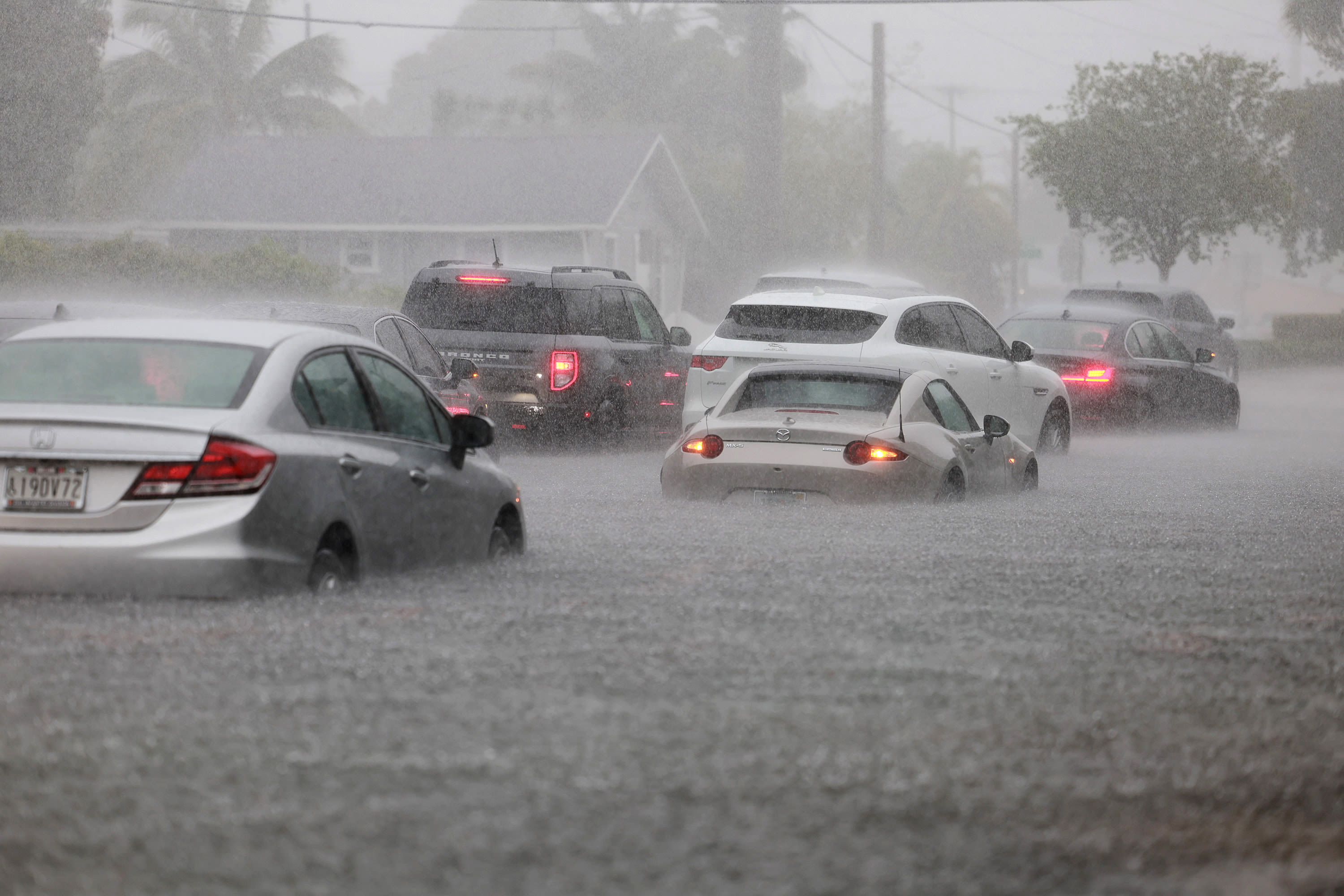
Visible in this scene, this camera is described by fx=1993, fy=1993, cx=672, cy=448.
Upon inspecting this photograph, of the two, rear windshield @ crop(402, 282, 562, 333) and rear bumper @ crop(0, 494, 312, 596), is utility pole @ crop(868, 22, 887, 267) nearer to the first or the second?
rear windshield @ crop(402, 282, 562, 333)

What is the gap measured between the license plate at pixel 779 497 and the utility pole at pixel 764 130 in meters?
35.3

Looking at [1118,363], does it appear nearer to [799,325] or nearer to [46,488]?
[799,325]

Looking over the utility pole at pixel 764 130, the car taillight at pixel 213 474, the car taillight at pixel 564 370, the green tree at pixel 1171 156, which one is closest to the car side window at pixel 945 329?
the car taillight at pixel 564 370

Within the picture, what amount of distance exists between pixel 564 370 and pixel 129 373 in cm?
1089

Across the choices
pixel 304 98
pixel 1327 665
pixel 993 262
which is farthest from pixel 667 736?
pixel 993 262

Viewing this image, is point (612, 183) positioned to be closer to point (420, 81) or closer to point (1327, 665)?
point (1327, 665)

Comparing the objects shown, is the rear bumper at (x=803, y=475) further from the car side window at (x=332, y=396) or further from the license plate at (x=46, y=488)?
the license plate at (x=46, y=488)

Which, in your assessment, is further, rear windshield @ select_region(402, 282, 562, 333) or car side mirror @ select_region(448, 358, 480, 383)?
rear windshield @ select_region(402, 282, 562, 333)

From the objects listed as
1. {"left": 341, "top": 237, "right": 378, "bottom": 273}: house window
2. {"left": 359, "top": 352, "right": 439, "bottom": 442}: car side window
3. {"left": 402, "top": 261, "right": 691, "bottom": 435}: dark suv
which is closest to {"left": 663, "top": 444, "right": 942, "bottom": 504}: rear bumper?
{"left": 359, "top": 352, "right": 439, "bottom": 442}: car side window

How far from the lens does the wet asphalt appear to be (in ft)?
15.0

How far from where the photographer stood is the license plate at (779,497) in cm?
1228

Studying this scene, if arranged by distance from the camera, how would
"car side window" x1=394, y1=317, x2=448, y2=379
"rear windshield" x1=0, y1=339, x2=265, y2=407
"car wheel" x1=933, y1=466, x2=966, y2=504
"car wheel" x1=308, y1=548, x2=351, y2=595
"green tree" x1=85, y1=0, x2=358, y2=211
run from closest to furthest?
"car wheel" x1=308, y1=548, x2=351, y2=595, "rear windshield" x1=0, y1=339, x2=265, y2=407, "car wheel" x1=933, y1=466, x2=966, y2=504, "car side window" x1=394, y1=317, x2=448, y2=379, "green tree" x1=85, y1=0, x2=358, y2=211

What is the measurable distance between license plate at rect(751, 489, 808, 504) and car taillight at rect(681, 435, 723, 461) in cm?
39

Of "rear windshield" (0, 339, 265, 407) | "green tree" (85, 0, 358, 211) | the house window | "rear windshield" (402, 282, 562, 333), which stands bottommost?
"rear windshield" (0, 339, 265, 407)
